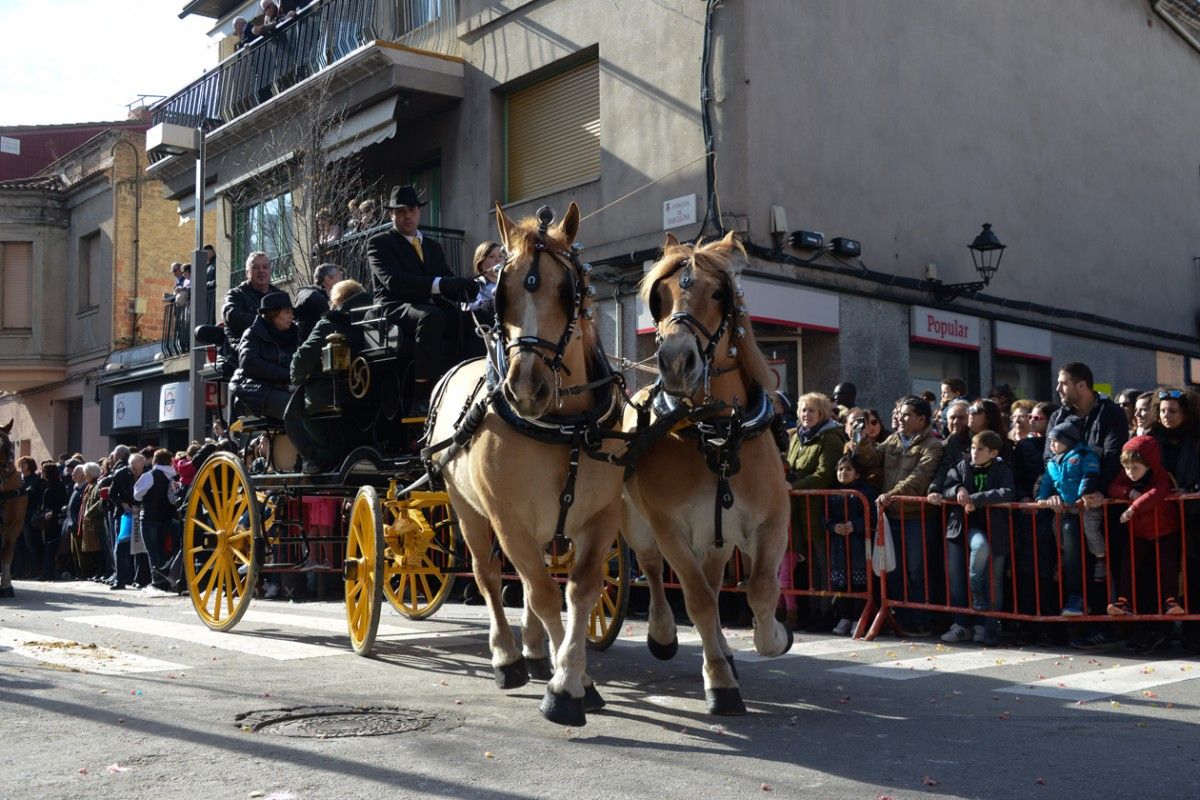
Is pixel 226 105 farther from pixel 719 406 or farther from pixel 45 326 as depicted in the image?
pixel 719 406

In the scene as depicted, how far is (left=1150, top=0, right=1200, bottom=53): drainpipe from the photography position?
2166 centimetres

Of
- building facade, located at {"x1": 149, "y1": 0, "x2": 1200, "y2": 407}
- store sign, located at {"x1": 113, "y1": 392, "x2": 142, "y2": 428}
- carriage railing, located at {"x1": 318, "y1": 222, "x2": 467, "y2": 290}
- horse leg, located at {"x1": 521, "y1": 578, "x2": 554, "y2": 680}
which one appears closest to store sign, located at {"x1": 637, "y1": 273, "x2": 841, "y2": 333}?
building facade, located at {"x1": 149, "y1": 0, "x2": 1200, "y2": 407}

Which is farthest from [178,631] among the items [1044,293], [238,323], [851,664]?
[1044,293]

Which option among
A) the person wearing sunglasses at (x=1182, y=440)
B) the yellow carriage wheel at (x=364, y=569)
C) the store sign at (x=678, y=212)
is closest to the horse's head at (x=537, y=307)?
the yellow carriage wheel at (x=364, y=569)

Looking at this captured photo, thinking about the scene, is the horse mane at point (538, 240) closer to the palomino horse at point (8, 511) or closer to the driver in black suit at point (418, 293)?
the driver in black suit at point (418, 293)

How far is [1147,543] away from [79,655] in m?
7.17

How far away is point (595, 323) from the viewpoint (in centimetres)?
620

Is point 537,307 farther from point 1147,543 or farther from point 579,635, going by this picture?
point 1147,543

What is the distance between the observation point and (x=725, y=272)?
19.8 feet

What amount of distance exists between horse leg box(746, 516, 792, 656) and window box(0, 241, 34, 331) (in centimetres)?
2818

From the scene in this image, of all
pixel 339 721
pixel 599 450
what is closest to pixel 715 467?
pixel 599 450

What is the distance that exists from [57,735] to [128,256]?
965 inches

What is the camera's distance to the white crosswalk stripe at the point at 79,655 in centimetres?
764

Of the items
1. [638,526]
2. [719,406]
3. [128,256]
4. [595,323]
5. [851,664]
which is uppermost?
[128,256]
